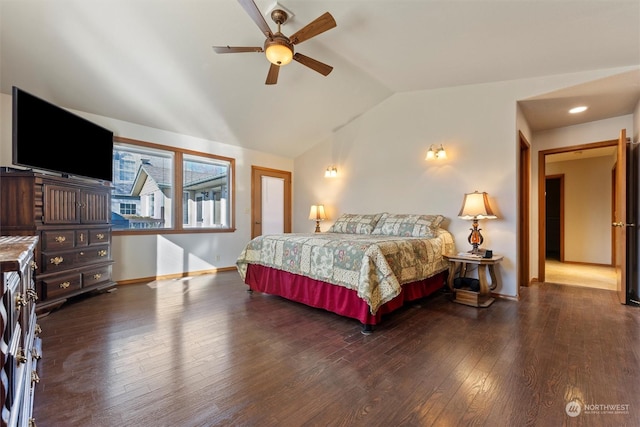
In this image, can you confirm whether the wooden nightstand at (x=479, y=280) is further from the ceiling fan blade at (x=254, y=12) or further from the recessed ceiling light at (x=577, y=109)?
the ceiling fan blade at (x=254, y=12)

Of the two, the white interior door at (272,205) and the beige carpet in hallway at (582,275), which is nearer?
the beige carpet in hallway at (582,275)

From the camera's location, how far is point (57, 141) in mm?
2959

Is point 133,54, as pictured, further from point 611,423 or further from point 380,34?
point 611,423

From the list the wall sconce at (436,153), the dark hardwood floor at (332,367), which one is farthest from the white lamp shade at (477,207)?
the dark hardwood floor at (332,367)

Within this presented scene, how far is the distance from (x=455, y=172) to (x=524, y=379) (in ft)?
9.10

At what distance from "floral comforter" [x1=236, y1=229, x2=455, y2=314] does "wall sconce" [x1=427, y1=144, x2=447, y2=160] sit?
1.10 m

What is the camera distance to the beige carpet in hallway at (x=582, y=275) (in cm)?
413

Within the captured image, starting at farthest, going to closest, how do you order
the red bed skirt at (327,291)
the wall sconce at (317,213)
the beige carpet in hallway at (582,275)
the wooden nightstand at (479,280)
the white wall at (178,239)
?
the wall sconce at (317,213)
the beige carpet in hallway at (582,275)
the white wall at (178,239)
the wooden nightstand at (479,280)
the red bed skirt at (327,291)

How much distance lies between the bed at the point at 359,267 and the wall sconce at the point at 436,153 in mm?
866

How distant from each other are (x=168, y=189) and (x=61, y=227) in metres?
1.67

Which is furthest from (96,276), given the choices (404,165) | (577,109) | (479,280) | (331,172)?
(577,109)

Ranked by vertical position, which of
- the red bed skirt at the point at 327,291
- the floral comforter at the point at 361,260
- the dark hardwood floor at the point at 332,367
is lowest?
the dark hardwood floor at the point at 332,367

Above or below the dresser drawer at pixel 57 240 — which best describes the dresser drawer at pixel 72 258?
below

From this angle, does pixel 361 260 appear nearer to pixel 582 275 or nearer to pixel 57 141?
pixel 57 141
